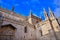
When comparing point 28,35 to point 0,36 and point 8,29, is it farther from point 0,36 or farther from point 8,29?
point 0,36

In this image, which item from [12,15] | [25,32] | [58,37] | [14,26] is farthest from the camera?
[12,15]

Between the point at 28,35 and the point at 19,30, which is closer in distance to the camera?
the point at 19,30

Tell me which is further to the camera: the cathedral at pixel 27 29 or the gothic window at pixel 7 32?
the cathedral at pixel 27 29

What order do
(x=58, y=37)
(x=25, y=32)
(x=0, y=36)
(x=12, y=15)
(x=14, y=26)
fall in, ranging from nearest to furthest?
(x=0, y=36) < (x=58, y=37) < (x=14, y=26) < (x=25, y=32) < (x=12, y=15)

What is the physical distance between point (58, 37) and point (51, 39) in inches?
64.7

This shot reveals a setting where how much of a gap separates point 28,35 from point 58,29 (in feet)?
26.2

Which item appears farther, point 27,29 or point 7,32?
point 27,29

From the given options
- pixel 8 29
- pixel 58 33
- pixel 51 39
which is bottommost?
pixel 51 39

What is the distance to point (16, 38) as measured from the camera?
18062mm

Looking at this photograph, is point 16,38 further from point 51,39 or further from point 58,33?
point 58,33

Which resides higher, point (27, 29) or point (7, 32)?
point (27, 29)

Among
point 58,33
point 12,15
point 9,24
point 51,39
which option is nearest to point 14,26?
point 9,24

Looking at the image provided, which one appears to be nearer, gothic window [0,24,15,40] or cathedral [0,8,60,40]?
gothic window [0,24,15,40]

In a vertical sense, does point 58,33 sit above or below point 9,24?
below
